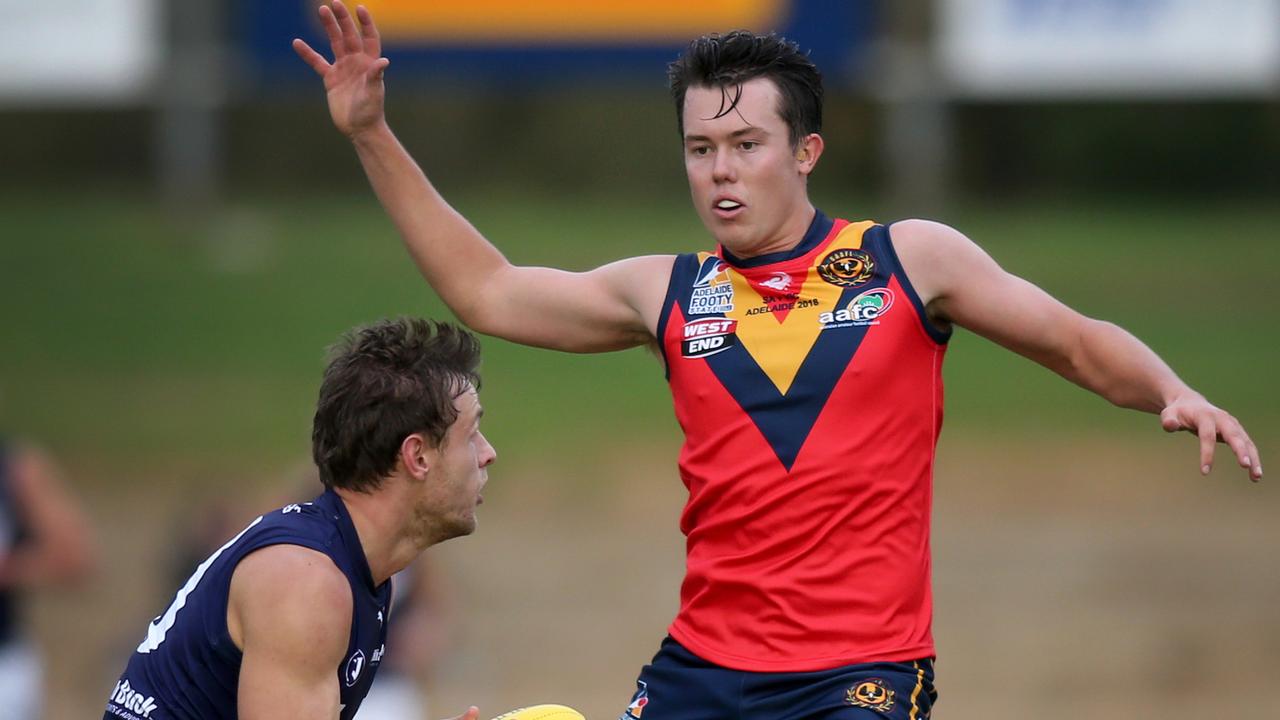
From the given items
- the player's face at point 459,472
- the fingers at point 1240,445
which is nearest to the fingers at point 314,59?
the player's face at point 459,472

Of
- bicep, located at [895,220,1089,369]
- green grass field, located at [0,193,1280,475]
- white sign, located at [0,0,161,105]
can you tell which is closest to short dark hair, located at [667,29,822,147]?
bicep, located at [895,220,1089,369]

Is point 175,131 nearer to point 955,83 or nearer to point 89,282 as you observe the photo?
point 89,282

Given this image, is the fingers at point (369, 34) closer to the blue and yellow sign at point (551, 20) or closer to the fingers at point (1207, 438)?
the fingers at point (1207, 438)

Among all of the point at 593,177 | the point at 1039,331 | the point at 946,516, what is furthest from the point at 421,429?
the point at 593,177

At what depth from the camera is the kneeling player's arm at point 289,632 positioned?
3.80 m

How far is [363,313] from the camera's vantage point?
1948cm

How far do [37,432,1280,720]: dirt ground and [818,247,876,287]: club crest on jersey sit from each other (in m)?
7.93

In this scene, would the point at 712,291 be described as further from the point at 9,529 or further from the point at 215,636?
the point at 9,529

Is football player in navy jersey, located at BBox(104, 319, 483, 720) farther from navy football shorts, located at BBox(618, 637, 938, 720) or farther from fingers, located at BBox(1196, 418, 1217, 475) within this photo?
fingers, located at BBox(1196, 418, 1217, 475)

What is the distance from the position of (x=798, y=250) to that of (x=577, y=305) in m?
0.60

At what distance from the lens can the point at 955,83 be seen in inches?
766

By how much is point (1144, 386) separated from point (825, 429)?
0.74 metres

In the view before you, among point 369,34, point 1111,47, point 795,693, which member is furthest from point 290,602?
point 1111,47

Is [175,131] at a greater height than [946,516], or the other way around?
[175,131]
